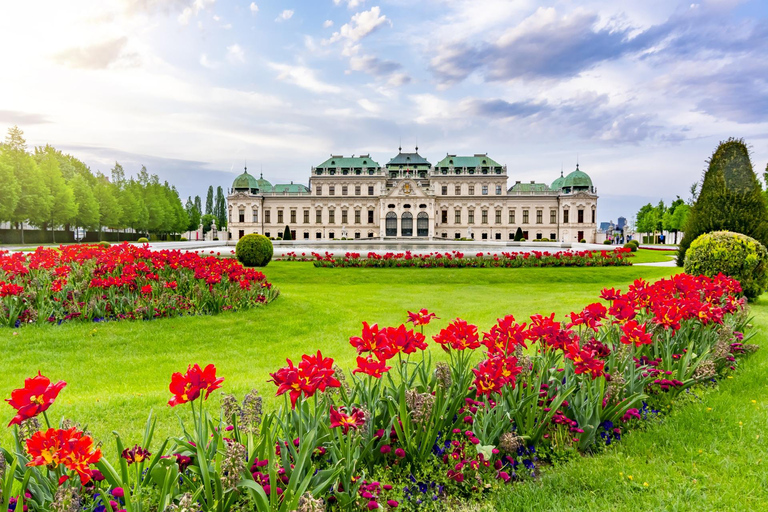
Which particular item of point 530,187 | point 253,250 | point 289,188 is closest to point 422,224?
point 530,187

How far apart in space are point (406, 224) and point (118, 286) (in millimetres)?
58038

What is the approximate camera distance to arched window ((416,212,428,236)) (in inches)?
2571

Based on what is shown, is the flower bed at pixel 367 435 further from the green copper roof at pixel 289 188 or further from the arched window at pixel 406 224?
the green copper roof at pixel 289 188

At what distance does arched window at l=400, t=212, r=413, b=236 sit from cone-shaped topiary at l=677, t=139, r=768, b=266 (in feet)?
172

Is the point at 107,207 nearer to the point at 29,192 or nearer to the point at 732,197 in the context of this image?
the point at 29,192

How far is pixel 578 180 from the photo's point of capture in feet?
229

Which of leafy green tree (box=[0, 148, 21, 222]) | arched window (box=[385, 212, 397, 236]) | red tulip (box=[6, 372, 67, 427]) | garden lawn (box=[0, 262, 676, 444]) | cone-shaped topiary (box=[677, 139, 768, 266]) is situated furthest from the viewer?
arched window (box=[385, 212, 397, 236])

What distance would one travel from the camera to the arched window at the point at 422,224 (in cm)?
6531

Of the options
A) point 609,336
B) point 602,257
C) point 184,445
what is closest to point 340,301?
point 609,336

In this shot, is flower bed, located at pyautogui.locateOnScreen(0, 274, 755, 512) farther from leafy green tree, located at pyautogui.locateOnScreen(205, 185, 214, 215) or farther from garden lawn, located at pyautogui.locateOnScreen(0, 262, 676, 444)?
leafy green tree, located at pyautogui.locateOnScreen(205, 185, 214, 215)

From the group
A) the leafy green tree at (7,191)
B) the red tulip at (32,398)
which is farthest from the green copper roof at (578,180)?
the red tulip at (32,398)

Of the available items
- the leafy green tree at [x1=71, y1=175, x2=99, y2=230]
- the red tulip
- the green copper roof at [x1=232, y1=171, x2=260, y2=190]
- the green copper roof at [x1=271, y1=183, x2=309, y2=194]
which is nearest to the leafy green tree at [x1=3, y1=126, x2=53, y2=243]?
the leafy green tree at [x1=71, y1=175, x2=99, y2=230]

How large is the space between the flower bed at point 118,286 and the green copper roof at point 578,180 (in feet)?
227

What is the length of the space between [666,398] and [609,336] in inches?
31.3
